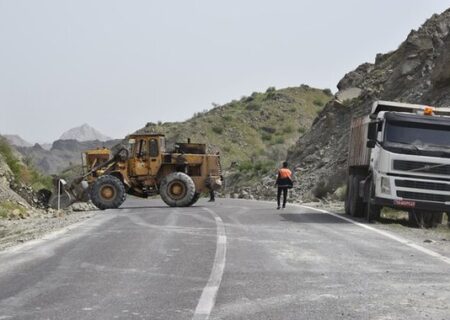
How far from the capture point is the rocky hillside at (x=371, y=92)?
39459 mm

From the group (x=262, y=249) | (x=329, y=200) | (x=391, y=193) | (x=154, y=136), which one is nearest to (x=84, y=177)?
(x=154, y=136)

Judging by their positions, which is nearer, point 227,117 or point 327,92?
point 227,117

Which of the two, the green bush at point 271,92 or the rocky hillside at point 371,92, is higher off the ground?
the green bush at point 271,92

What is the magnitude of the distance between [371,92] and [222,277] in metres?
39.7

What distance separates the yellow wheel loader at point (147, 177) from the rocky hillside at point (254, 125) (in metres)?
43.9

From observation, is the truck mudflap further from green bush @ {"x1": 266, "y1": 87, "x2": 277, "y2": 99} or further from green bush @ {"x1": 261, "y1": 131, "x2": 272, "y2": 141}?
green bush @ {"x1": 266, "y1": 87, "x2": 277, "y2": 99}

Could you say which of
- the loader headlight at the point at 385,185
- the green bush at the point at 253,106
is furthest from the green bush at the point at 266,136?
the loader headlight at the point at 385,185

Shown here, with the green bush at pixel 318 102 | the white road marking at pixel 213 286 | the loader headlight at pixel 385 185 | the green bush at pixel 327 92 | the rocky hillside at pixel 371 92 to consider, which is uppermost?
the green bush at pixel 327 92

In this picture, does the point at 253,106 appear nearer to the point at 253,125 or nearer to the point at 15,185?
the point at 253,125

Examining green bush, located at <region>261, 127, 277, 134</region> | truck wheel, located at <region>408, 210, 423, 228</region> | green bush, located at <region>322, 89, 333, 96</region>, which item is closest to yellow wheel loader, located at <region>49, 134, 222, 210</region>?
truck wheel, located at <region>408, 210, 423, 228</region>

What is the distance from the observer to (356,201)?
70.0 feet

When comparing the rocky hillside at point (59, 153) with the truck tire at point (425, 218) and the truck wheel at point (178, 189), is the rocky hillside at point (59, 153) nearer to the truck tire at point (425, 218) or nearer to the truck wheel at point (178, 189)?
the truck wheel at point (178, 189)

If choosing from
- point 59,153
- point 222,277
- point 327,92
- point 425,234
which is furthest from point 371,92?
point 59,153

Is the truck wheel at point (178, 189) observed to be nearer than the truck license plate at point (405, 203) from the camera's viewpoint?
No
